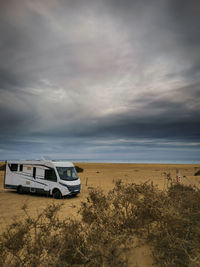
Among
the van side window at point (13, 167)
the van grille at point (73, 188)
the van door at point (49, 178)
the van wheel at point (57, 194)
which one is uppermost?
the van side window at point (13, 167)

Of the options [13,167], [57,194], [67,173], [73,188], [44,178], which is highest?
[13,167]

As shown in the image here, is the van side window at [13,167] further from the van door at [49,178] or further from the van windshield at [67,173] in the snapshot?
the van windshield at [67,173]

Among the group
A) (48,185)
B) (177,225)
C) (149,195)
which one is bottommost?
(48,185)

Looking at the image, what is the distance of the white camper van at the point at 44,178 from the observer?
47.9 ft

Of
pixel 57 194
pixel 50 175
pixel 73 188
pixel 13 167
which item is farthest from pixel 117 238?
pixel 13 167

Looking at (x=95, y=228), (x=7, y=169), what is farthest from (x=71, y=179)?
(x=95, y=228)

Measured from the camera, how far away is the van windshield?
15.1 m

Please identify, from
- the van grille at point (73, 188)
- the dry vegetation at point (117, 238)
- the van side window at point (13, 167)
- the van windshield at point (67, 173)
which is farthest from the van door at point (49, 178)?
the dry vegetation at point (117, 238)

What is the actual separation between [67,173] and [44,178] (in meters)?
1.84

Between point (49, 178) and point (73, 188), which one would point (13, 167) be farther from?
point (73, 188)

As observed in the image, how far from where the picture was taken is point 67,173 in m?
15.5

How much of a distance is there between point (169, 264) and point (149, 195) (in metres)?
1.52

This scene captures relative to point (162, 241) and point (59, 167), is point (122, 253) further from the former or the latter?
point (59, 167)

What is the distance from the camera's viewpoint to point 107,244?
3314mm
